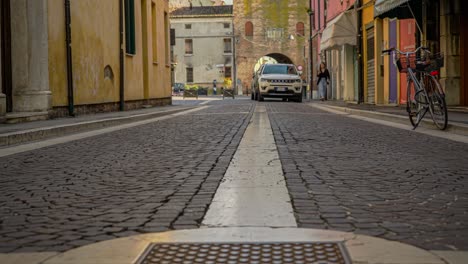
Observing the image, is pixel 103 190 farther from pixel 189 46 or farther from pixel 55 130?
pixel 189 46

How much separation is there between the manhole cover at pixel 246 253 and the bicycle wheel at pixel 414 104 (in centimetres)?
779

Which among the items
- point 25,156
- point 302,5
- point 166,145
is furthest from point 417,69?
point 302,5

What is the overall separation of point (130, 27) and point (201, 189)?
16.1m

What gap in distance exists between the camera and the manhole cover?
2.71m

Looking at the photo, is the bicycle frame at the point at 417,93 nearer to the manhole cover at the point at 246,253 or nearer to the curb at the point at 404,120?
the curb at the point at 404,120

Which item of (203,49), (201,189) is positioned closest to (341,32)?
(201,189)

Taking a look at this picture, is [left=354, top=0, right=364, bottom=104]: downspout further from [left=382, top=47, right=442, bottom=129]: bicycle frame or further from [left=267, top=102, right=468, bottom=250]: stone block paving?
[left=267, top=102, right=468, bottom=250]: stone block paving

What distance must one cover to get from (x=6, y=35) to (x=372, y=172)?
907cm

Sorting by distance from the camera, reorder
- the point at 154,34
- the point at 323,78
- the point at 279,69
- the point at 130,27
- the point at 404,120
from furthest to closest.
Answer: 1. the point at 279,69
2. the point at 323,78
3. the point at 154,34
4. the point at 130,27
5. the point at 404,120

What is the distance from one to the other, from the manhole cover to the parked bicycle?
713cm

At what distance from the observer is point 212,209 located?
151 inches

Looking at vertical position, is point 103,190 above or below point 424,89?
below

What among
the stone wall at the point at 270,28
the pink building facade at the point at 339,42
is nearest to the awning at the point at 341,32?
the pink building facade at the point at 339,42

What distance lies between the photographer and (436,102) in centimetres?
969
